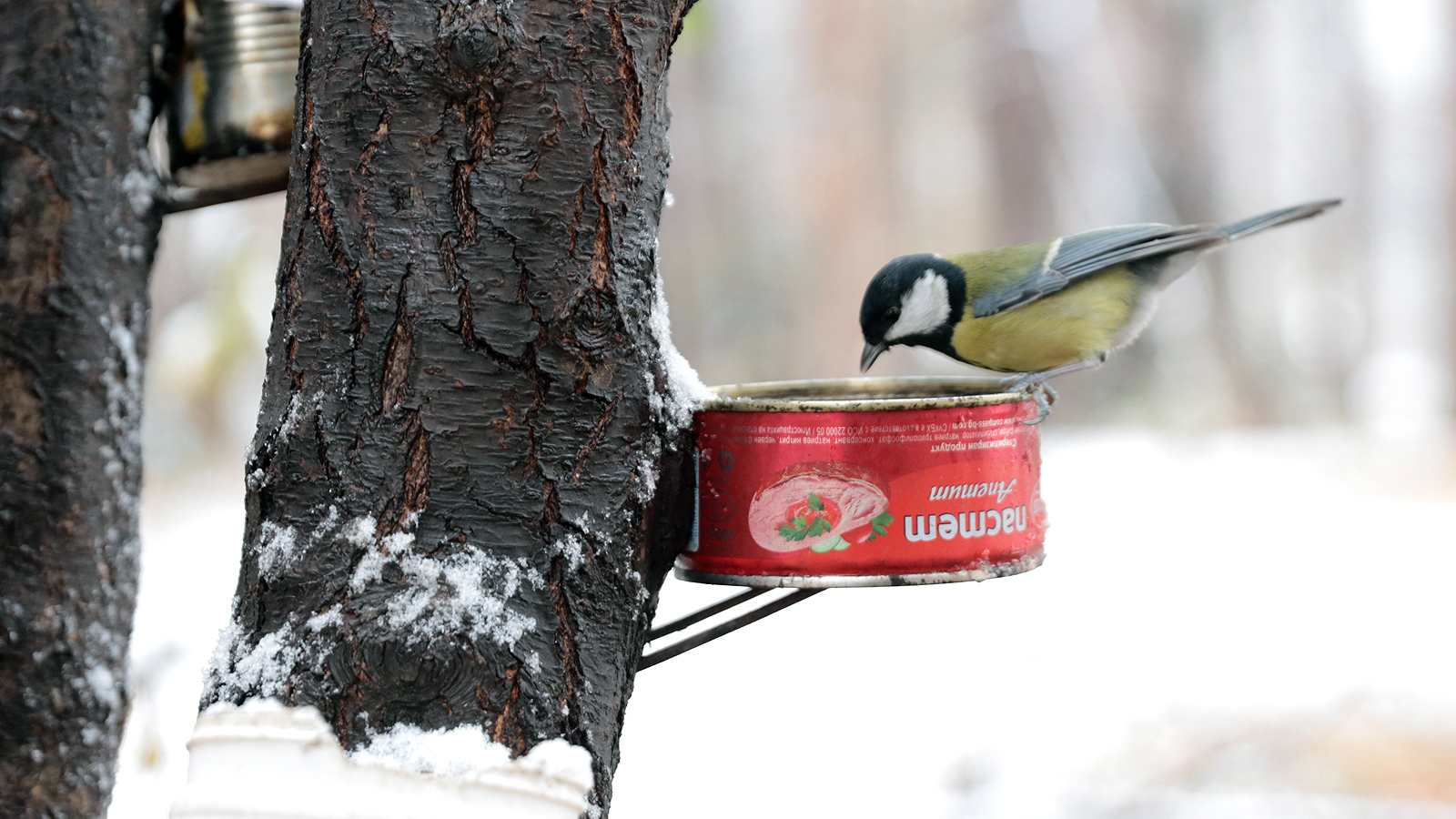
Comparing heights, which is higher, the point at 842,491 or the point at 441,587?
the point at 842,491

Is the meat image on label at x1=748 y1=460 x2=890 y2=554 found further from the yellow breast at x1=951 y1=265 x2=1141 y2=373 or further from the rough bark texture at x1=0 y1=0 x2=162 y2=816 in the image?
the yellow breast at x1=951 y1=265 x2=1141 y2=373

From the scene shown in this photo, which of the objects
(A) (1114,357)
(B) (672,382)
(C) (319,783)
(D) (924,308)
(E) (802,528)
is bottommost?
(C) (319,783)

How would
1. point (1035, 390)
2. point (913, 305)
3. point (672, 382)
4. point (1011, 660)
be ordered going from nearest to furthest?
point (672, 382), point (1035, 390), point (913, 305), point (1011, 660)

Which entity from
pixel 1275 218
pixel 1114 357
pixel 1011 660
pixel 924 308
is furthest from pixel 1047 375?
pixel 1114 357

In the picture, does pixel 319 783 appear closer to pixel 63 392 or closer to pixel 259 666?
pixel 259 666

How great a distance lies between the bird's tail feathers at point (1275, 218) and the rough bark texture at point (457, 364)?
1517 millimetres

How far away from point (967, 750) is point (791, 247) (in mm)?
7004

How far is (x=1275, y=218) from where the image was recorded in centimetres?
229

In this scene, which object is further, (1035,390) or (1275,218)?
(1275,218)

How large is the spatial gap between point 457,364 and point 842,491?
0.44m

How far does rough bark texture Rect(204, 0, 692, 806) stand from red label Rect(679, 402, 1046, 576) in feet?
0.59

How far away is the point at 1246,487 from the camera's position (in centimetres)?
800

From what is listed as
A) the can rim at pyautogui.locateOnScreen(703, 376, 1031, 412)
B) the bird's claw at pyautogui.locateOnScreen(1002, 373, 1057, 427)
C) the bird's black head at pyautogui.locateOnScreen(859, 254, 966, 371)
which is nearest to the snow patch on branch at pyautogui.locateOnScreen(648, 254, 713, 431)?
the can rim at pyautogui.locateOnScreen(703, 376, 1031, 412)

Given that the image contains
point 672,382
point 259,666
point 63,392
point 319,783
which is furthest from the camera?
point 63,392
